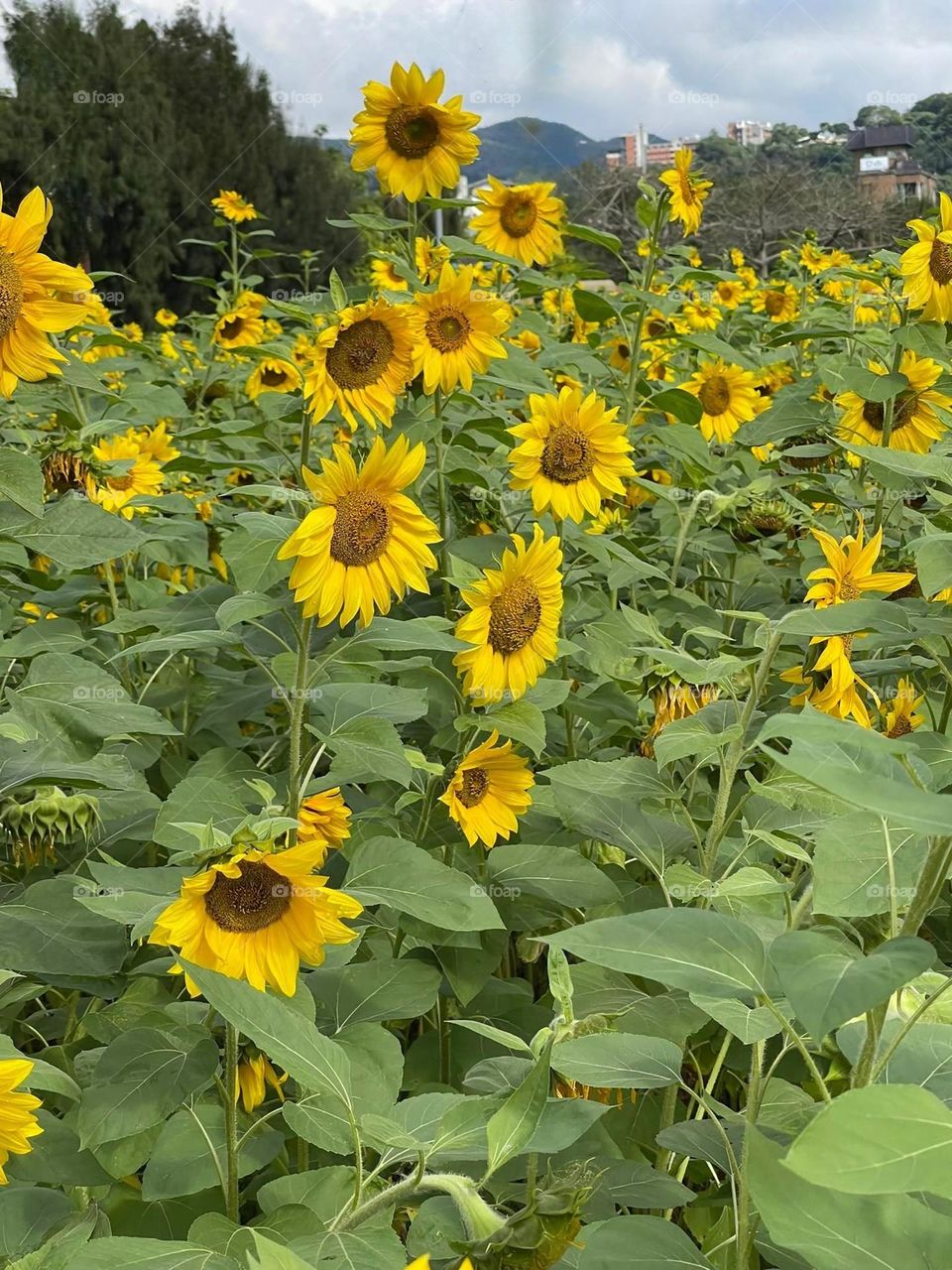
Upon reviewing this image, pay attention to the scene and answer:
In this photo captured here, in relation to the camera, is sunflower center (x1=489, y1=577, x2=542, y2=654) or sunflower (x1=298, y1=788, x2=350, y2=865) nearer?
sunflower (x1=298, y1=788, x2=350, y2=865)

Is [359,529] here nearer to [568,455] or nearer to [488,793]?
[488,793]

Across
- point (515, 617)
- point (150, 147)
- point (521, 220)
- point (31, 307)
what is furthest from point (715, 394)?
point (150, 147)

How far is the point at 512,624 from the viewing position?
1.64m

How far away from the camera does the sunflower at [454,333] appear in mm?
1983

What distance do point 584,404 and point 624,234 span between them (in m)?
12.9

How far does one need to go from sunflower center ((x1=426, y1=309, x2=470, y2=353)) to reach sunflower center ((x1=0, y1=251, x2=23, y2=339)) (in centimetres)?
76

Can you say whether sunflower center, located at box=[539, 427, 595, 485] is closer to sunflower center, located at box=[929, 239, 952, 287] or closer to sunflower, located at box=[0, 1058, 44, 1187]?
sunflower center, located at box=[929, 239, 952, 287]

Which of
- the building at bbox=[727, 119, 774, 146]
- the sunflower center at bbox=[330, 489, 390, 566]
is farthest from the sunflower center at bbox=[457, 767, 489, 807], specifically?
the building at bbox=[727, 119, 774, 146]

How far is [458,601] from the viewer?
2020 mm

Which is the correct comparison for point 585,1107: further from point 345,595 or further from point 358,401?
point 358,401

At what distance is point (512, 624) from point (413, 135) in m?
1.07

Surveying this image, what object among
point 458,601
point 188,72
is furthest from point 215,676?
point 188,72

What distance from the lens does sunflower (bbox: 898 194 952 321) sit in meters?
2.21

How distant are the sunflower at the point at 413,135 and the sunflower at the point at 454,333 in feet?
0.89
